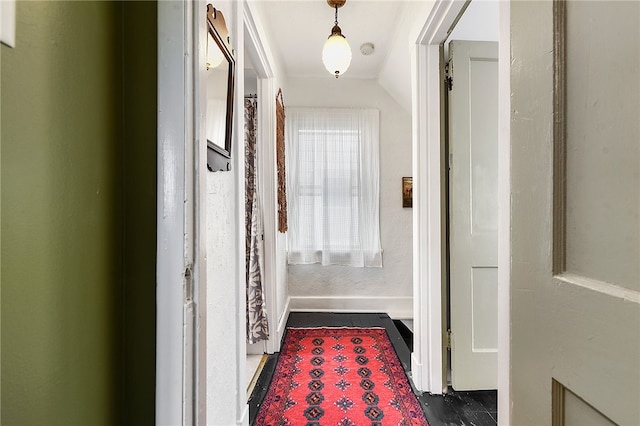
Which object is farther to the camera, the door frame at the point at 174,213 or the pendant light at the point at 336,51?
the pendant light at the point at 336,51

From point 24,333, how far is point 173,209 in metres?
0.26

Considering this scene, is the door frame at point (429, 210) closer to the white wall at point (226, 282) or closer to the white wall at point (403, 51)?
the white wall at point (403, 51)

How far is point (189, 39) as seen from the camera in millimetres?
575

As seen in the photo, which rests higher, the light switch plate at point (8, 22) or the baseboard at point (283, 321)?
the light switch plate at point (8, 22)

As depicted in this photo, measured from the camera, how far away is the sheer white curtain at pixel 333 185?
3.29m

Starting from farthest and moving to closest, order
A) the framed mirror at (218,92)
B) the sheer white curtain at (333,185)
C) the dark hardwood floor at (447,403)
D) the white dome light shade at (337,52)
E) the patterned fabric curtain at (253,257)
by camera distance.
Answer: the sheer white curtain at (333,185) < the patterned fabric curtain at (253,257) < the white dome light shade at (337,52) < the dark hardwood floor at (447,403) < the framed mirror at (218,92)

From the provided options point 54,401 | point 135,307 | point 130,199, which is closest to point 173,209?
point 130,199

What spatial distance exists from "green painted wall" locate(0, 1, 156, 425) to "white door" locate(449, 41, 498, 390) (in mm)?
1741

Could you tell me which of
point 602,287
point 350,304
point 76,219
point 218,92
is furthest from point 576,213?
point 350,304

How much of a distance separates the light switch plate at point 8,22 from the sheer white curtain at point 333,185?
9.52 feet

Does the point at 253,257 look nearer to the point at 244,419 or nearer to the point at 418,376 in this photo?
the point at 244,419

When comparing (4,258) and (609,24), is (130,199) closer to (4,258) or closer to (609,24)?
(4,258)

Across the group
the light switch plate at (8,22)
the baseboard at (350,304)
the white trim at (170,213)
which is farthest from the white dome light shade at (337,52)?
the baseboard at (350,304)

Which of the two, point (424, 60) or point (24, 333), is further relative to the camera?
point (424, 60)
